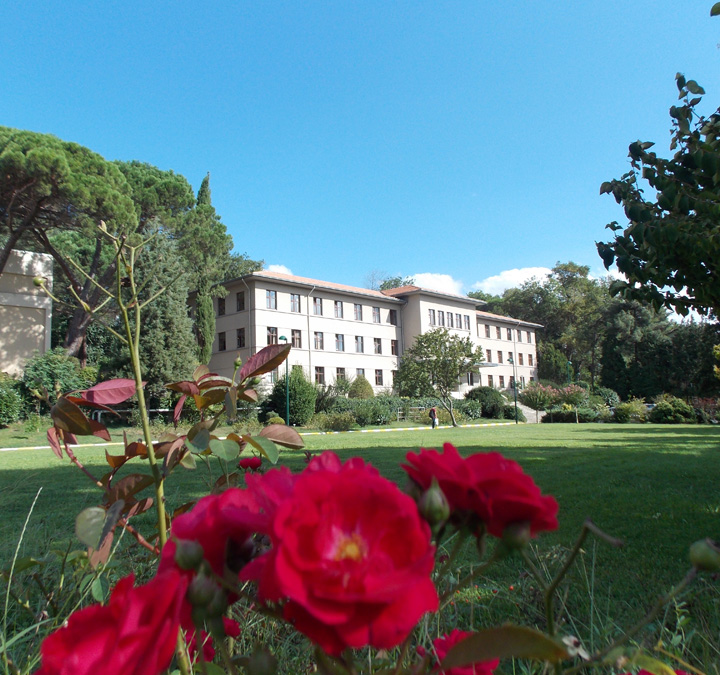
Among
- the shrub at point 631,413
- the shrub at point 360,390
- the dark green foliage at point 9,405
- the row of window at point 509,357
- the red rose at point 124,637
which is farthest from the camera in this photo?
the row of window at point 509,357

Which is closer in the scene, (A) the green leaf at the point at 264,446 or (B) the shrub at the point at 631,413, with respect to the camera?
(A) the green leaf at the point at 264,446

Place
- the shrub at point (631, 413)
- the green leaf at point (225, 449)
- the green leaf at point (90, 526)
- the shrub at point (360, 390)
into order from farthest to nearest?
the shrub at point (360, 390), the shrub at point (631, 413), the green leaf at point (225, 449), the green leaf at point (90, 526)

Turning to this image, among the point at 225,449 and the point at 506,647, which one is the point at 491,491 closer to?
the point at 506,647

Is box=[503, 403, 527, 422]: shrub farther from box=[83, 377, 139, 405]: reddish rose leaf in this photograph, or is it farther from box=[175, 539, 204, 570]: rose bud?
box=[175, 539, 204, 570]: rose bud

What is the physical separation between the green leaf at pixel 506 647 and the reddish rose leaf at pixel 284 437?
30.3 inches

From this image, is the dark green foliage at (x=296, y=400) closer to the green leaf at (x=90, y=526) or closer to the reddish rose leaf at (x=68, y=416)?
the reddish rose leaf at (x=68, y=416)

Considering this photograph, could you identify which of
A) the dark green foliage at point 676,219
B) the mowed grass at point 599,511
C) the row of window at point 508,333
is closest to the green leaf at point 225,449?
the mowed grass at point 599,511

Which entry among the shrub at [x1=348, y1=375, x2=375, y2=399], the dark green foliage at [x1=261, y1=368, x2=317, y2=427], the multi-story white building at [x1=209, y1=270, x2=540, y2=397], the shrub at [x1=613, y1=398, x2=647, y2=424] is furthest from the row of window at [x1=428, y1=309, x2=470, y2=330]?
the dark green foliage at [x1=261, y1=368, x2=317, y2=427]

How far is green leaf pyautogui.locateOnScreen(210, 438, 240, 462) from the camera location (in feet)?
3.26

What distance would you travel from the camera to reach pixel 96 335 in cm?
3156

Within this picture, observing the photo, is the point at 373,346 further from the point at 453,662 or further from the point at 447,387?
the point at 453,662

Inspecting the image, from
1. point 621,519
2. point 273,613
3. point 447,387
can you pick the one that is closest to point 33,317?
point 447,387

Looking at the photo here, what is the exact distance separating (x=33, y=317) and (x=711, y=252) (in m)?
24.4

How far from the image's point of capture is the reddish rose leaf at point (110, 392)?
108cm
